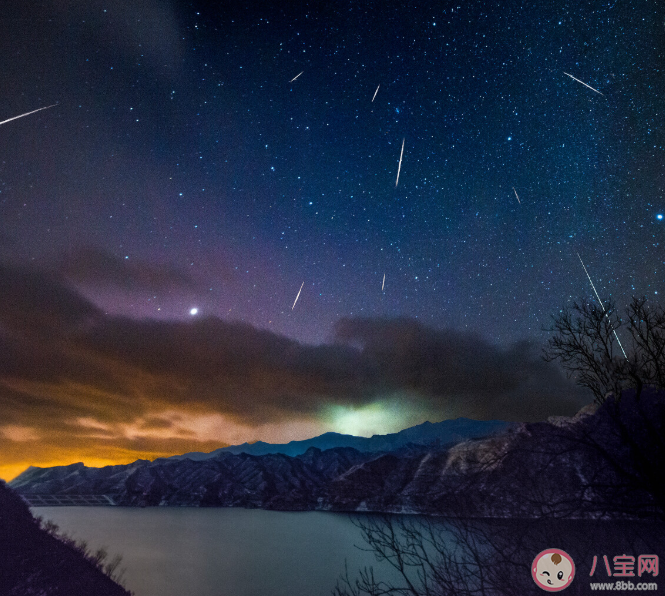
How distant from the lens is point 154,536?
103875mm

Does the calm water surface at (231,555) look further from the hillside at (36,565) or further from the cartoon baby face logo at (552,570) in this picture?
the cartoon baby face logo at (552,570)

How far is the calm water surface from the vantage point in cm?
5094

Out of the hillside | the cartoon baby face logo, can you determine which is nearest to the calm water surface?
the hillside

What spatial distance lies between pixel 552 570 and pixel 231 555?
92.3 m

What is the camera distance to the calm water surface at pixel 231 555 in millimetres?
50938

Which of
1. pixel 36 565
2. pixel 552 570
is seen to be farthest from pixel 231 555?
pixel 552 570

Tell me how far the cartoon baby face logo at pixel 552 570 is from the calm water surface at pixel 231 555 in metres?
49.7

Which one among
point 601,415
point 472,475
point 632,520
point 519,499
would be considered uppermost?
point 601,415

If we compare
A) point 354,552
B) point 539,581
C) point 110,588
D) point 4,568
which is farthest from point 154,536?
point 539,581

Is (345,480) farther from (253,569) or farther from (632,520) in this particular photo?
(632,520)

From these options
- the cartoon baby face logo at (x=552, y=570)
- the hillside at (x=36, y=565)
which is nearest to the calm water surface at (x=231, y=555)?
the hillside at (x=36, y=565)

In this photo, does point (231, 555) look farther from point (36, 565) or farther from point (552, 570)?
point (552, 570)

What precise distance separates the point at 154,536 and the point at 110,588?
3211 inches

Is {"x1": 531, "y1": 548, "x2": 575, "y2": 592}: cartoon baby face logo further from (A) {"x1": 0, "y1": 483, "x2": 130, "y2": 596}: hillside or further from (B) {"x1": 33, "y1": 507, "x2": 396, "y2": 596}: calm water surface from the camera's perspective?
(B) {"x1": 33, "y1": 507, "x2": 396, "y2": 596}: calm water surface
